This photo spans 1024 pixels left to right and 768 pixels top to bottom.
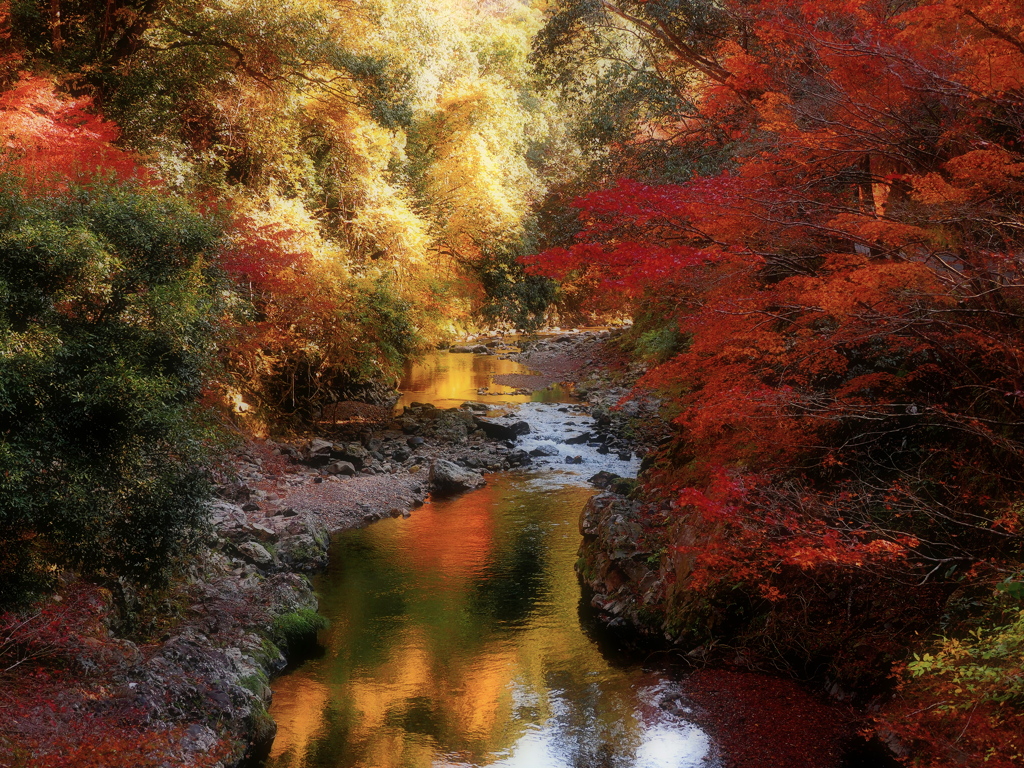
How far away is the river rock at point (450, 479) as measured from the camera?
16.2 m

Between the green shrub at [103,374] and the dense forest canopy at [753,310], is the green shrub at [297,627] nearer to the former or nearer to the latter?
the dense forest canopy at [753,310]

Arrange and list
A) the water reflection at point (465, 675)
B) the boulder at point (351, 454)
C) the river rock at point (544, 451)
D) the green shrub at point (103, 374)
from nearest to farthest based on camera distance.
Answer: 1. the green shrub at point (103, 374)
2. the water reflection at point (465, 675)
3. the boulder at point (351, 454)
4. the river rock at point (544, 451)

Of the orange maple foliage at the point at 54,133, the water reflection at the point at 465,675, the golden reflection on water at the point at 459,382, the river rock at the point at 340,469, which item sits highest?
the orange maple foliage at the point at 54,133

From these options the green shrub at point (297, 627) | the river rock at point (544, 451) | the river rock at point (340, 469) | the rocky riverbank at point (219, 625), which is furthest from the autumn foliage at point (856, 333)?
the river rock at point (340, 469)

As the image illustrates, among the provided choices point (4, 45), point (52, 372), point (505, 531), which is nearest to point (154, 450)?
point (52, 372)

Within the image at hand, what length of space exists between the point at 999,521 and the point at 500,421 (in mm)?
15237

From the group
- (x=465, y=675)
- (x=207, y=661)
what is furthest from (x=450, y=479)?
(x=207, y=661)

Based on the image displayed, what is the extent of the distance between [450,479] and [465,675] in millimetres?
7244

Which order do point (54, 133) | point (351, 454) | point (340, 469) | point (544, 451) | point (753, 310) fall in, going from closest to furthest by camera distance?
point (753, 310) → point (54, 133) → point (340, 469) → point (351, 454) → point (544, 451)

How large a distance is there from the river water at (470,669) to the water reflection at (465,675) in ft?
0.06

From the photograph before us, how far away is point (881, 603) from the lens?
786 cm

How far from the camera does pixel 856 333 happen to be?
7742mm

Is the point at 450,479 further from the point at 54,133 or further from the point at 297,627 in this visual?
the point at 54,133

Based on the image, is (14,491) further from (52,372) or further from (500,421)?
(500,421)
